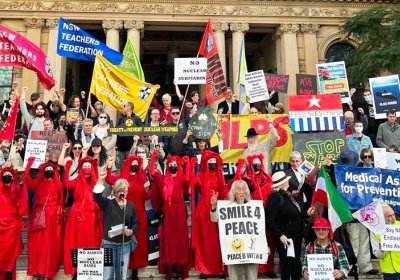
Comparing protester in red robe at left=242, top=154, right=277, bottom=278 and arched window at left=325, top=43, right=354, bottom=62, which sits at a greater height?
arched window at left=325, top=43, right=354, bottom=62

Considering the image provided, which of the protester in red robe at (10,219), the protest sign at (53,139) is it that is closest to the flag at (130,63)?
the protest sign at (53,139)

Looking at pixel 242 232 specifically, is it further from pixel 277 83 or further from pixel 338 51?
pixel 338 51

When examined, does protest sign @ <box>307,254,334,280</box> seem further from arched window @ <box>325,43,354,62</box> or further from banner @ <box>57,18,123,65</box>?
arched window @ <box>325,43,354,62</box>

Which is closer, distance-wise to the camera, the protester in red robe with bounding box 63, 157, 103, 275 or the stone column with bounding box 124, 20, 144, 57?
the protester in red robe with bounding box 63, 157, 103, 275

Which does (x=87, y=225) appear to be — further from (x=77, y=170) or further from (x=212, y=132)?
(x=212, y=132)

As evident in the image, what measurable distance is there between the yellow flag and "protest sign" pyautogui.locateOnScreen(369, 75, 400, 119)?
6160 millimetres

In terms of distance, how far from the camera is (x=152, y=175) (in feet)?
28.1

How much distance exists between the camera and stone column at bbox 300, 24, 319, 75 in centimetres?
2672

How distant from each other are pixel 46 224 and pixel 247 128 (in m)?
5.96

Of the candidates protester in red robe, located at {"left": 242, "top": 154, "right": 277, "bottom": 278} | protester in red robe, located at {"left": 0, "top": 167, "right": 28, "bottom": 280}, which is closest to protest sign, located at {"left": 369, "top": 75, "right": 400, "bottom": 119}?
protester in red robe, located at {"left": 242, "top": 154, "right": 277, "bottom": 278}

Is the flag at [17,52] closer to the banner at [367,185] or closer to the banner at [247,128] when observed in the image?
the banner at [247,128]

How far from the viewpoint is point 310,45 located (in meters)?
27.1

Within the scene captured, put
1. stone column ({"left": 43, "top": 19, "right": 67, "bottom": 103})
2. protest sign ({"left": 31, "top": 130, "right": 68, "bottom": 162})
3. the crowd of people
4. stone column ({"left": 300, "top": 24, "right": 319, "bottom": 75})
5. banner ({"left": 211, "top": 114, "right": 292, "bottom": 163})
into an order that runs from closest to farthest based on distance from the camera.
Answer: the crowd of people → protest sign ({"left": 31, "top": 130, "right": 68, "bottom": 162}) → banner ({"left": 211, "top": 114, "right": 292, "bottom": 163}) → stone column ({"left": 43, "top": 19, "right": 67, "bottom": 103}) → stone column ({"left": 300, "top": 24, "right": 319, "bottom": 75})

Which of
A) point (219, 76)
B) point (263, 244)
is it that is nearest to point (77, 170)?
point (263, 244)
